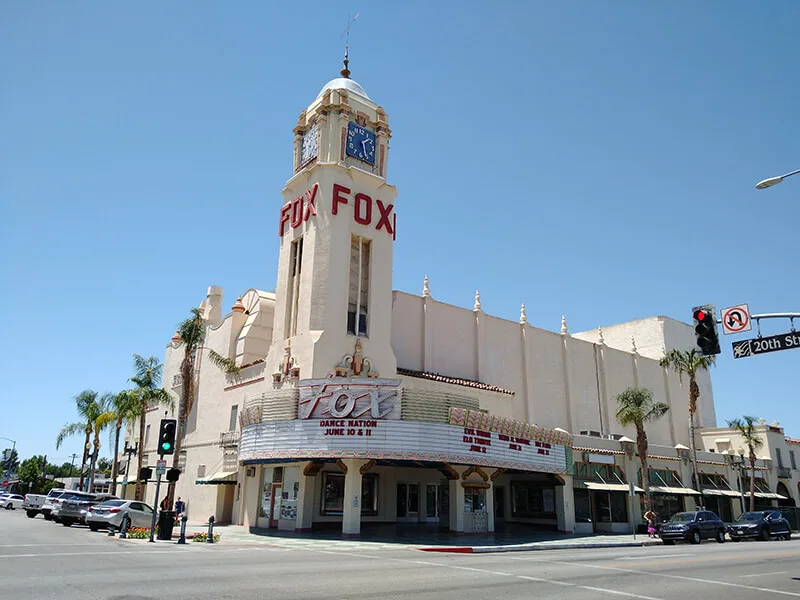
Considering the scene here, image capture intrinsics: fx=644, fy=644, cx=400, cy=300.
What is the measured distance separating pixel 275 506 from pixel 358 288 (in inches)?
475

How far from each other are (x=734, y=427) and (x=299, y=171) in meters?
39.8

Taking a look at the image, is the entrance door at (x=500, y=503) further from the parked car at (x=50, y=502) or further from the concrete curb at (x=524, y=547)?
the parked car at (x=50, y=502)

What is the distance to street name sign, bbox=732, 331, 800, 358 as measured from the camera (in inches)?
646

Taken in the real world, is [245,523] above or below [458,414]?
below

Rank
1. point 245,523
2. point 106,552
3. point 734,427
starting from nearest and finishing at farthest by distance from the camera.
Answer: point 106,552 < point 245,523 < point 734,427

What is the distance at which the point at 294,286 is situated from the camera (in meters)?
35.7

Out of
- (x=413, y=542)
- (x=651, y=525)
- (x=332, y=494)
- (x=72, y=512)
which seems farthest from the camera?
(x=651, y=525)

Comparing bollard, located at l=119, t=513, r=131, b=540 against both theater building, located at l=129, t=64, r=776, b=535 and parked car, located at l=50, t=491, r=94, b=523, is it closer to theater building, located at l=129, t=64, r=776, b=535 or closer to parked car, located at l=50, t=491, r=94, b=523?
theater building, located at l=129, t=64, r=776, b=535

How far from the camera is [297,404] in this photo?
28.6 m

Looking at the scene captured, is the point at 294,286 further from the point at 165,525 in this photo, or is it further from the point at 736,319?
the point at 736,319

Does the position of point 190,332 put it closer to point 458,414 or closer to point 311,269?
point 311,269

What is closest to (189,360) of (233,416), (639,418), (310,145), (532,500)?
(233,416)

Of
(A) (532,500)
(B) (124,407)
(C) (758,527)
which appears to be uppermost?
(B) (124,407)

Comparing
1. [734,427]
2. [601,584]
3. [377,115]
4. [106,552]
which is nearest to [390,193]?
[377,115]
